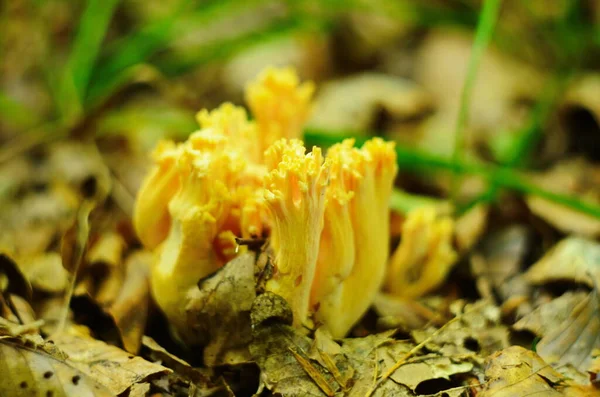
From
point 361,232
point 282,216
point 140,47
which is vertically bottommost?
point 361,232

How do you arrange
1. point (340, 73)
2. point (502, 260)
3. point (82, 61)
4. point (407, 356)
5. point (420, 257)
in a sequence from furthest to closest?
point (340, 73), point (82, 61), point (502, 260), point (420, 257), point (407, 356)

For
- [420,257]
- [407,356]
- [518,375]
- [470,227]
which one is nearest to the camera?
[518,375]

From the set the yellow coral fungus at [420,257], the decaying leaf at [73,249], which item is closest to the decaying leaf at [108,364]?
the decaying leaf at [73,249]

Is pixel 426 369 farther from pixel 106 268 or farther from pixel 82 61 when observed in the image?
pixel 82 61

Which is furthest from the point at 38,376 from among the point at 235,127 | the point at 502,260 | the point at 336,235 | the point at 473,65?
the point at 473,65

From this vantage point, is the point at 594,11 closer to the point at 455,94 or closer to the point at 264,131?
the point at 455,94

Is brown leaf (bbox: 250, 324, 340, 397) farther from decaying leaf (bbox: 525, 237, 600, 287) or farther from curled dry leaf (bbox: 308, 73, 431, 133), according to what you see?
curled dry leaf (bbox: 308, 73, 431, 133)
